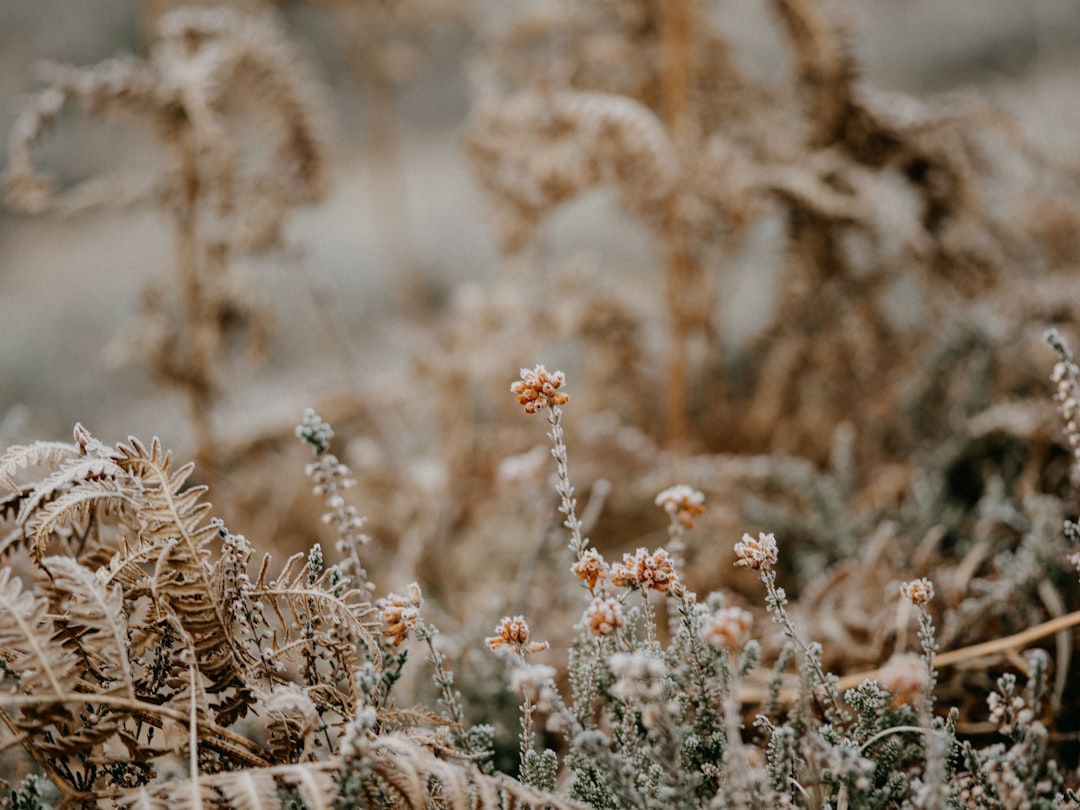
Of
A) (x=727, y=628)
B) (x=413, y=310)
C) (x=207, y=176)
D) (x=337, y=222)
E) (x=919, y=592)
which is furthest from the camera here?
(x=337, y=222)

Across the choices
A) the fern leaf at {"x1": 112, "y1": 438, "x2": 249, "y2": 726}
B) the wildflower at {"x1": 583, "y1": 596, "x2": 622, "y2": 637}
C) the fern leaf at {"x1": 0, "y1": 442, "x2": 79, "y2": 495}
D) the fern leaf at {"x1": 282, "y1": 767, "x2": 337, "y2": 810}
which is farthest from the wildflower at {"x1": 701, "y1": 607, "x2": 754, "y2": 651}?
the fern leaf at {"x1": 0, "y1": 442, "x2": 79, "y2": 495}

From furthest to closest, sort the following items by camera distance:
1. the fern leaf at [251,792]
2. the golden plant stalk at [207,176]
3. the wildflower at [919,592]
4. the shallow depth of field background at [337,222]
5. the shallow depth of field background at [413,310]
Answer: the shallow depth of field background at [337,222] < the shallow depth of field background at [413,310] < the golden plant stalk at [207,176] < the wildflower at [919,592] < the fern leaf at [251,792]

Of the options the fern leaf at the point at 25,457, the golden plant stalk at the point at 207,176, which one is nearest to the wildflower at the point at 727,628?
the fern leaf at the point at 25,457

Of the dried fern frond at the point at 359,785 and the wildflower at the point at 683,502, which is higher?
the wildflower at the point at 683,502

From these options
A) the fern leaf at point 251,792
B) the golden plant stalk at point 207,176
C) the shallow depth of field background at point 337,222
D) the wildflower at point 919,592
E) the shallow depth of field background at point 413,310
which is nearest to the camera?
the fern leaf at point 251,792

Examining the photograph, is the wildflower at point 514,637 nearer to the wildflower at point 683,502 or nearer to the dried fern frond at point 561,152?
the wildflower at point 683,502

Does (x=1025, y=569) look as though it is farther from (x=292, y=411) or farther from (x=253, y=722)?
(x=292, y=411)

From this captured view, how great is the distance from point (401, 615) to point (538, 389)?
0.84ft

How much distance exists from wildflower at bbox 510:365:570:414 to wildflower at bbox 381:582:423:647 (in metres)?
0.20

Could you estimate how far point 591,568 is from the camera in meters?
0.76

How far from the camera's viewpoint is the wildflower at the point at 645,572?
2.42ft

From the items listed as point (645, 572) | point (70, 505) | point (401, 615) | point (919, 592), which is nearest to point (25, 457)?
point (70, 505)

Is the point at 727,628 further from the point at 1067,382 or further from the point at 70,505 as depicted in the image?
the point at 70,505

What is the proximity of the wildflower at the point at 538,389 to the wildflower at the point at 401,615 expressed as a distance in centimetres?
20
